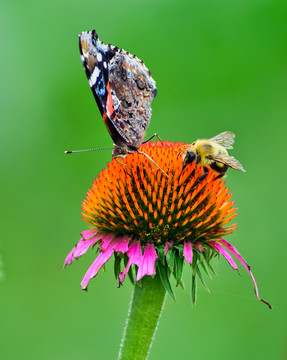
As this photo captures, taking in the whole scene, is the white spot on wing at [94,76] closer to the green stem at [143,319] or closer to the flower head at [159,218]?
the flower head at [159,218]

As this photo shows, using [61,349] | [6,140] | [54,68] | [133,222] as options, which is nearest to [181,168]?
[133,222]

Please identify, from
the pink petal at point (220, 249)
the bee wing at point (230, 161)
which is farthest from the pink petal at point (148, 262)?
the bee wing at point (230, 161)

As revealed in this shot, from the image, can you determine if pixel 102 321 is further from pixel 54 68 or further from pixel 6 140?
pixel 54 68

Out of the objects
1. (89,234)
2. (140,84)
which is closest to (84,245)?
(89,234)

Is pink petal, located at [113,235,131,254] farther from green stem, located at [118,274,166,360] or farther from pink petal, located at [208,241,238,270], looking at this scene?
pink petal, located at [208,241,238,270]

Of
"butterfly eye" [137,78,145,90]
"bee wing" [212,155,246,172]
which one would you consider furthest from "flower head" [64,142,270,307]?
"butterfly eye" [137,78,145,90]

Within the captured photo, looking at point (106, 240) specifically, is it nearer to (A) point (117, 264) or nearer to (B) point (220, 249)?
(A) point (117, 264)
